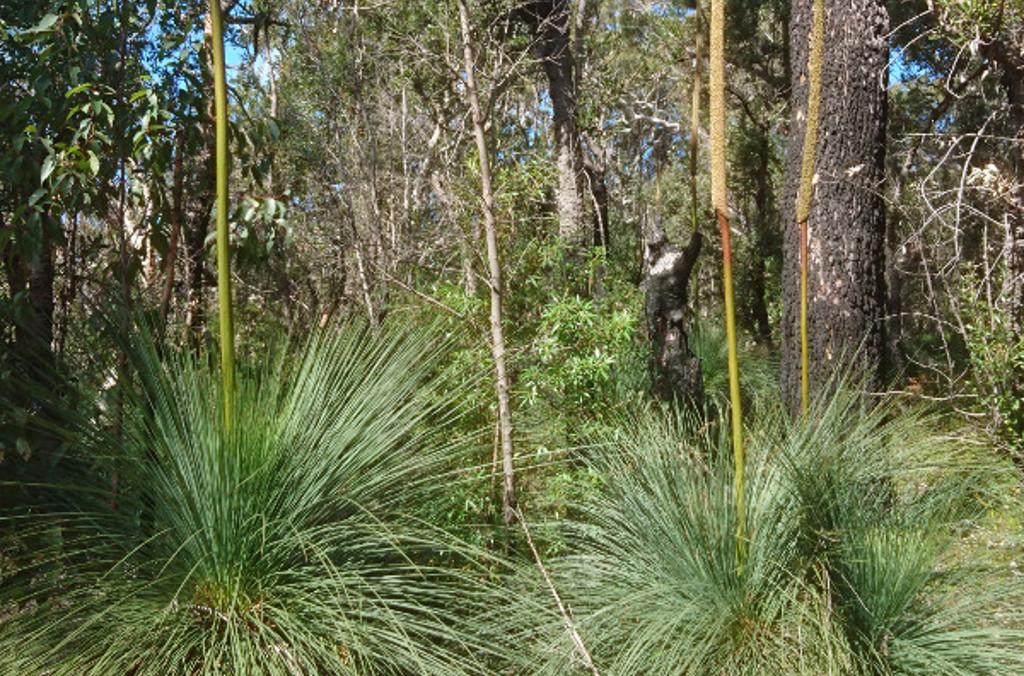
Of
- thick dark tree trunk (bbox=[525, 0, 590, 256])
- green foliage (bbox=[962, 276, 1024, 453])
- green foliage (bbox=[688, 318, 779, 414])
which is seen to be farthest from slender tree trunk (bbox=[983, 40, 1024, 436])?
thick dark tree trunk (bbox=[525, 0, 590, 256])

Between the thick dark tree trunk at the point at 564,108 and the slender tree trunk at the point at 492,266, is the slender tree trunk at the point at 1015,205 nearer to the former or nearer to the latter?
the thick dark tree trunk at the point at 564,108

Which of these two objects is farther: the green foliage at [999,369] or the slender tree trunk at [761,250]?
the slender tree trunk at [761,250]

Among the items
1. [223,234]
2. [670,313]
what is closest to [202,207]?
[223,234]

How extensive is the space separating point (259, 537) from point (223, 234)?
81 centimetres

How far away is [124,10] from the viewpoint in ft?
13.2

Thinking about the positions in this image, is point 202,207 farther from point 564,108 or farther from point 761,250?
point 761,250

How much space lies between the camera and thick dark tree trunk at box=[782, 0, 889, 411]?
201 inches

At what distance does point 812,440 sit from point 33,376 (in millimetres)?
2642

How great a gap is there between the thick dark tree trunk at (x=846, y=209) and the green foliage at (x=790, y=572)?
5.89ft

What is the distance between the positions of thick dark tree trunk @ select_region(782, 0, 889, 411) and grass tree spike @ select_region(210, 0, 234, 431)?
9.91 feet

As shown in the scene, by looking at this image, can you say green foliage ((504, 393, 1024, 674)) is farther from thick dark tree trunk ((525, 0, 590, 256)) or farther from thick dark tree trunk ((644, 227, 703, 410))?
thick dark tree trunk ((525, 0, 590, 256))

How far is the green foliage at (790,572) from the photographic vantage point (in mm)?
2754

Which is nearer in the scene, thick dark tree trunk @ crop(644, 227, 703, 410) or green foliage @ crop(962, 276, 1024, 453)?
green foliage @ crop(962, 276, 1024, 453)

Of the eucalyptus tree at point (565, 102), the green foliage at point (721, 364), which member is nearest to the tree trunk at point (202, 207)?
the eucalyptus tree at point (565, 102)
